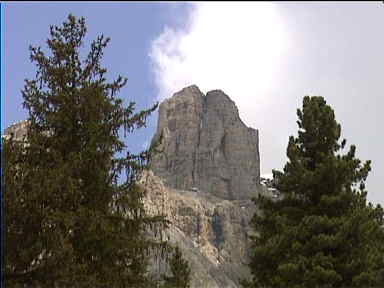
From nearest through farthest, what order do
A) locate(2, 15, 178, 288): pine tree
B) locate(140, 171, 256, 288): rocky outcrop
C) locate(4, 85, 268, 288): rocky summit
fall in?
locate(2, 15, 178, 288): pine tree
locate(140, 171, 256, 288): rocky outcrop
locate(4, 85, 268, 288): rocky summit

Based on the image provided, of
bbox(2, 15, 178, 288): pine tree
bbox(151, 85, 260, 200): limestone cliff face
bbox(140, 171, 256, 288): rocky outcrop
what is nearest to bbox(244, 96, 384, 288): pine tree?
bbox(2, 15, 178, 288): pine tree

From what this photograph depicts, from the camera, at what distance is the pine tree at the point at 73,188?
41.2 feet

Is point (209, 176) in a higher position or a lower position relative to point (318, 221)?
higher

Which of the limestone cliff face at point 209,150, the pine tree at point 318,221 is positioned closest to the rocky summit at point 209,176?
the limestone cliff face at point 209,150

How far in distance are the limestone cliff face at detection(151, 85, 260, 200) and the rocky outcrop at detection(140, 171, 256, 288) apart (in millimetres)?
12085

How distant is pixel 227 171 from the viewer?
184 m

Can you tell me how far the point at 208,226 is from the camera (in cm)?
15475

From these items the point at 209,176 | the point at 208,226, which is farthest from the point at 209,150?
the point at 208,226

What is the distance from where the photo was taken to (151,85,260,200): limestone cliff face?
182 metres

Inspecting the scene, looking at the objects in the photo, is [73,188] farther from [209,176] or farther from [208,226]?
[209,176]

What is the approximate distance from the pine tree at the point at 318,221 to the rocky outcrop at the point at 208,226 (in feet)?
372

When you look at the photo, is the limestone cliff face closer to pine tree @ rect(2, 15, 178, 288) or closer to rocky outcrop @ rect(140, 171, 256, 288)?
rocky outcrop @ rect(140, 171, 256, 288)

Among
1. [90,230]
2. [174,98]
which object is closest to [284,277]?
[90,230]

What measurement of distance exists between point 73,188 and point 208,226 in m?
143
